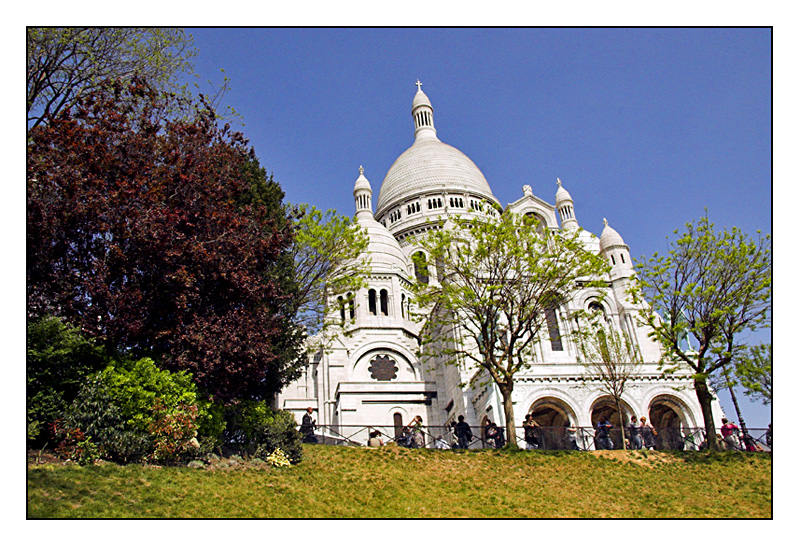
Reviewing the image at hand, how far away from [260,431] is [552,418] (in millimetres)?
22239

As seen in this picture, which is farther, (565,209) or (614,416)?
(565,209)

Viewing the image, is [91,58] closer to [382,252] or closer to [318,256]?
[318,256]

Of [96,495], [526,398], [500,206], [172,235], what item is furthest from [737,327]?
[500,206]

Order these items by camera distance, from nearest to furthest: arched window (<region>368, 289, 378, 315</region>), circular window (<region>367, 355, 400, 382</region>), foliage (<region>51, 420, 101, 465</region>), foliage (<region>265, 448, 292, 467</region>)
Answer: foliage (<region>51, 420, 101, 465</region>) < foliage (<region>265, 448, 292, 467</region>) < circular window (<region>367, 355, 400, 382</region>) < arched window (<region>368, 289, 378, 315</region>)

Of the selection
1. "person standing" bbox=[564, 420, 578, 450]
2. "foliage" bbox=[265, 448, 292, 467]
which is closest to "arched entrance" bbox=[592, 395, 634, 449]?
"person standing" bbox=[564, 420, 578, 450]

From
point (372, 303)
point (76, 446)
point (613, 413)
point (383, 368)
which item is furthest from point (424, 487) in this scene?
point (372, 303)

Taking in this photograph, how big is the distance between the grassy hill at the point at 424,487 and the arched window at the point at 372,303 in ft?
68.8

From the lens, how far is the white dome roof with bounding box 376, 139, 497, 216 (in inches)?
2403

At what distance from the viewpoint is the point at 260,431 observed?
63.8 ft

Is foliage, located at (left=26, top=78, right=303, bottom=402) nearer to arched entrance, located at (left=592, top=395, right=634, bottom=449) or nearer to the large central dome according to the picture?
arched entrance, located at (left=592, top=395, right=634, bottom=449)

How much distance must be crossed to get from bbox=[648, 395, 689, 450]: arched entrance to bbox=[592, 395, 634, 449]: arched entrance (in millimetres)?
1148

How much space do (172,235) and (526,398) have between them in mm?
18830

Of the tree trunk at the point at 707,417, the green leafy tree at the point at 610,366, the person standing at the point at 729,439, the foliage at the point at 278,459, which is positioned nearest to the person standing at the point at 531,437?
the tree trunk at the point at 707,417

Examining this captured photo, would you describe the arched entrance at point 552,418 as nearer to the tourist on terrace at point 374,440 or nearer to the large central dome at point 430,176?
the tourist on terrace at point 374,440
